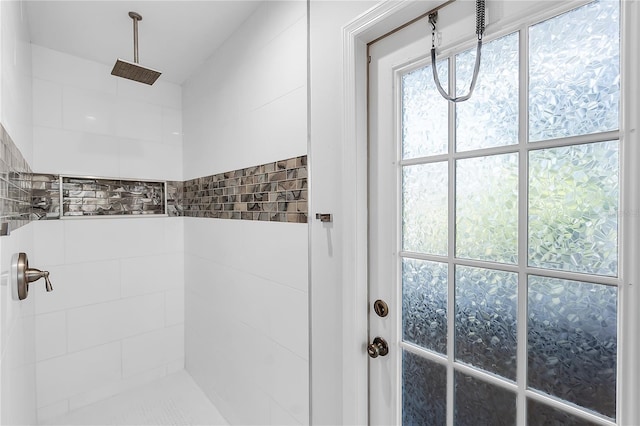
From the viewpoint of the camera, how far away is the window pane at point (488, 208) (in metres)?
0.82

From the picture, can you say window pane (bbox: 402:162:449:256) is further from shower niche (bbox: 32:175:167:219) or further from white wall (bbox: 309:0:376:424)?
shower niche (bbox: 32:175:167:219)

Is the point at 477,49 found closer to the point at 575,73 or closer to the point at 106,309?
the point at 575,73

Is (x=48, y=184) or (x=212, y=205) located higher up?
(x=48, y=184)

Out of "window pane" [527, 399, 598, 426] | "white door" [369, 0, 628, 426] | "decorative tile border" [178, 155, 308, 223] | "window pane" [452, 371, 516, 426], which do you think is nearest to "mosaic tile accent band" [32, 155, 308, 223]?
"decorative tile border" [178, 155, 308, 223]

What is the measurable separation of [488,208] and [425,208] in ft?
0.63

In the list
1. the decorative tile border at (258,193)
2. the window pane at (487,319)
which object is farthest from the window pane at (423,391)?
the decorative tile border at (258,193)

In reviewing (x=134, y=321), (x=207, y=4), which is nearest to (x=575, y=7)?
(x=207, y=4)

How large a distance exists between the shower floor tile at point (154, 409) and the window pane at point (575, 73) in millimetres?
2277

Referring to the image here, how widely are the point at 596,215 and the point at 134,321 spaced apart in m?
2.72

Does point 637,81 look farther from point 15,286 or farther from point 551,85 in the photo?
point 15,286

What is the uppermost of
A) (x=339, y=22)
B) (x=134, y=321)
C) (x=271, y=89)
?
(x=339, y=22)

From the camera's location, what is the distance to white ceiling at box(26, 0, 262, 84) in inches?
62.7

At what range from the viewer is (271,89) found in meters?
1.53

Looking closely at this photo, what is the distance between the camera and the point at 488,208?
87cm
